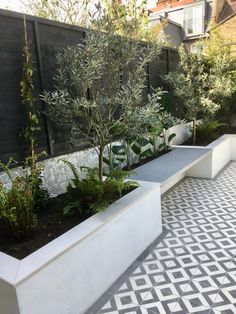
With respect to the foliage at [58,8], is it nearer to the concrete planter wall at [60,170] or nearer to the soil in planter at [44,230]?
the concrete planter wall at [60,170]

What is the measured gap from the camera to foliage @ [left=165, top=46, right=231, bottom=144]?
5.30 m

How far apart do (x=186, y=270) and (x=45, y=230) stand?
1.37m

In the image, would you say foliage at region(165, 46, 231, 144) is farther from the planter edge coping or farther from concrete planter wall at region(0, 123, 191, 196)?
the planter edge coping

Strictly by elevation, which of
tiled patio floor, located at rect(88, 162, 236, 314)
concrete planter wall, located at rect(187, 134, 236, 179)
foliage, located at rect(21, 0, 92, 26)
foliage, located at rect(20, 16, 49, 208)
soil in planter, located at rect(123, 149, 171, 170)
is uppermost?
foliage, located at rect(21, 0, 92, 26)

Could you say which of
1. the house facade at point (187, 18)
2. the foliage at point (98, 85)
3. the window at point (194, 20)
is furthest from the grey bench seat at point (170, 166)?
the window at point (194, 20)

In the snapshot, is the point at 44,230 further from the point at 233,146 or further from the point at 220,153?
the point at 233,146

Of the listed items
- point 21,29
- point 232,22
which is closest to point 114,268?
point 21,29

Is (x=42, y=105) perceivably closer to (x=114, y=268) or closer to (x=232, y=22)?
(x=114, y=268)

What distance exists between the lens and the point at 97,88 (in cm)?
292

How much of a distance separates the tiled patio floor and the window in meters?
13.3

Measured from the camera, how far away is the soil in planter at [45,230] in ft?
6.68

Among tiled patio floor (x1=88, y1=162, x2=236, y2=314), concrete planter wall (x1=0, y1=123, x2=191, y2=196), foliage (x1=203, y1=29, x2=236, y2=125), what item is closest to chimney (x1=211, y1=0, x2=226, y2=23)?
foliage (x1=203, y1=29, x2=236, y2=125)

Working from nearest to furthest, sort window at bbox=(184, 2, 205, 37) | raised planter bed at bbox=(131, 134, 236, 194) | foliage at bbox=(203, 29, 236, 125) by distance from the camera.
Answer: raised planter bed at bbox=(131, 134, 236, 194) < foliage at bbox=(203, 29, 236, 125) < window at bbox=(184, 2, 205, 37)

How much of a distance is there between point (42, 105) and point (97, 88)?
24.4 inches
